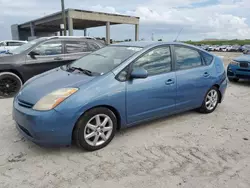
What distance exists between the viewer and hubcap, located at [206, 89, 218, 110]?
484 centimetres

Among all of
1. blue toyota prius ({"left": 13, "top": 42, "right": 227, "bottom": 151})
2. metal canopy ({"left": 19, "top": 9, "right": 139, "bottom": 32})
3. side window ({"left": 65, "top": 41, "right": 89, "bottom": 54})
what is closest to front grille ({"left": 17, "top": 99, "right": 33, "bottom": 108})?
blue toyota prius ({"left": 13, "top": 42, "right": 227, "bottom": 151})

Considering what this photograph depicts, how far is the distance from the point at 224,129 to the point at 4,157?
11.4 feet

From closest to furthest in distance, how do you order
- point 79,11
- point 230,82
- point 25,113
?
point 25,113
point 230,82
point 79,11

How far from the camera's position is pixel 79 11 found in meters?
27.5

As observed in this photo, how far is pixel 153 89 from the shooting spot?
3.73 meters

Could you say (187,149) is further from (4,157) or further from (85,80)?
(4,157)

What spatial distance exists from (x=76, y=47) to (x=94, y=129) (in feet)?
14.3

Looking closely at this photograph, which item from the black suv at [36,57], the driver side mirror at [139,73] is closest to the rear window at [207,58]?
the driver side mirror at [139,73]

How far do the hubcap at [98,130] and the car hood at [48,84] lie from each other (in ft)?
1.74

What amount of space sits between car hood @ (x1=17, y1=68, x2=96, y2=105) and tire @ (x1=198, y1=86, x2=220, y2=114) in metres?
2.59

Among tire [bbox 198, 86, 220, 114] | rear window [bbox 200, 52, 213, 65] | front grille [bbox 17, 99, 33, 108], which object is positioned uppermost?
rear window [bbox 200, 52, 213, 65]

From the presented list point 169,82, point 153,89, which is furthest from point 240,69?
point 153,89

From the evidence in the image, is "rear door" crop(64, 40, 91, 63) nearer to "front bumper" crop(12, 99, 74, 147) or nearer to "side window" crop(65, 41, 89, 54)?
"side window" crop(65, 41, 89, 54)

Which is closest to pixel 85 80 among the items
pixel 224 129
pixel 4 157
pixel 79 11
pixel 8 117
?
pixel 4 157
